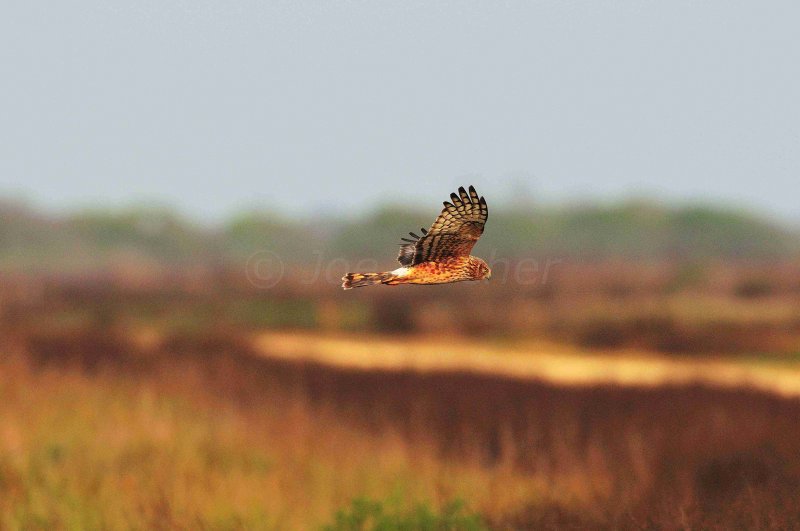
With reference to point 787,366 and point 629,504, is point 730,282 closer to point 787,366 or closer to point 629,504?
point 787,366

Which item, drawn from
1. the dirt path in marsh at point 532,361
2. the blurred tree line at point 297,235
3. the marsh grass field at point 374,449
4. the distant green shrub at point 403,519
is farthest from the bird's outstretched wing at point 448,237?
the blurred tree line at point 297,235

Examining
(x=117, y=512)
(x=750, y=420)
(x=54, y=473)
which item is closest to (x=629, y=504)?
(x=117, y=512)

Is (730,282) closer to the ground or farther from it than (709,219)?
closer to the ground

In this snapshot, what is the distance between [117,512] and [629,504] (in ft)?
11.0

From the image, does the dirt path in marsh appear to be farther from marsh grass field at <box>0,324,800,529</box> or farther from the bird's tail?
the bird's tail

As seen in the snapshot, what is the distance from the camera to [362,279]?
1.69m

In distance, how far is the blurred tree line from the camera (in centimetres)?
9325

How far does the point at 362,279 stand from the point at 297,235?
333ft

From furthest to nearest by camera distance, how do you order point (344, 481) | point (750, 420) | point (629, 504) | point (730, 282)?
point (730, 282) < point (750, 420) < point (344, 481) < point (629, 504)

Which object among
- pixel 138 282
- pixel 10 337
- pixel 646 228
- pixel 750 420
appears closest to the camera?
pixel 750 420

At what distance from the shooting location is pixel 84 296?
34125 millimetres

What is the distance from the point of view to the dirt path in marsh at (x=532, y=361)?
13617 millimetres

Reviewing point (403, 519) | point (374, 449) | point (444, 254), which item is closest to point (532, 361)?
point (374, 449)

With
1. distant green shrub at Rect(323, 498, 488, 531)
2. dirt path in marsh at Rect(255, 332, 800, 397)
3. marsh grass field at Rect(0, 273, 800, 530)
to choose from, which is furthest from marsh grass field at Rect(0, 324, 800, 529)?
dirt path in marsh at Rect(255, 332, 800, 397)
